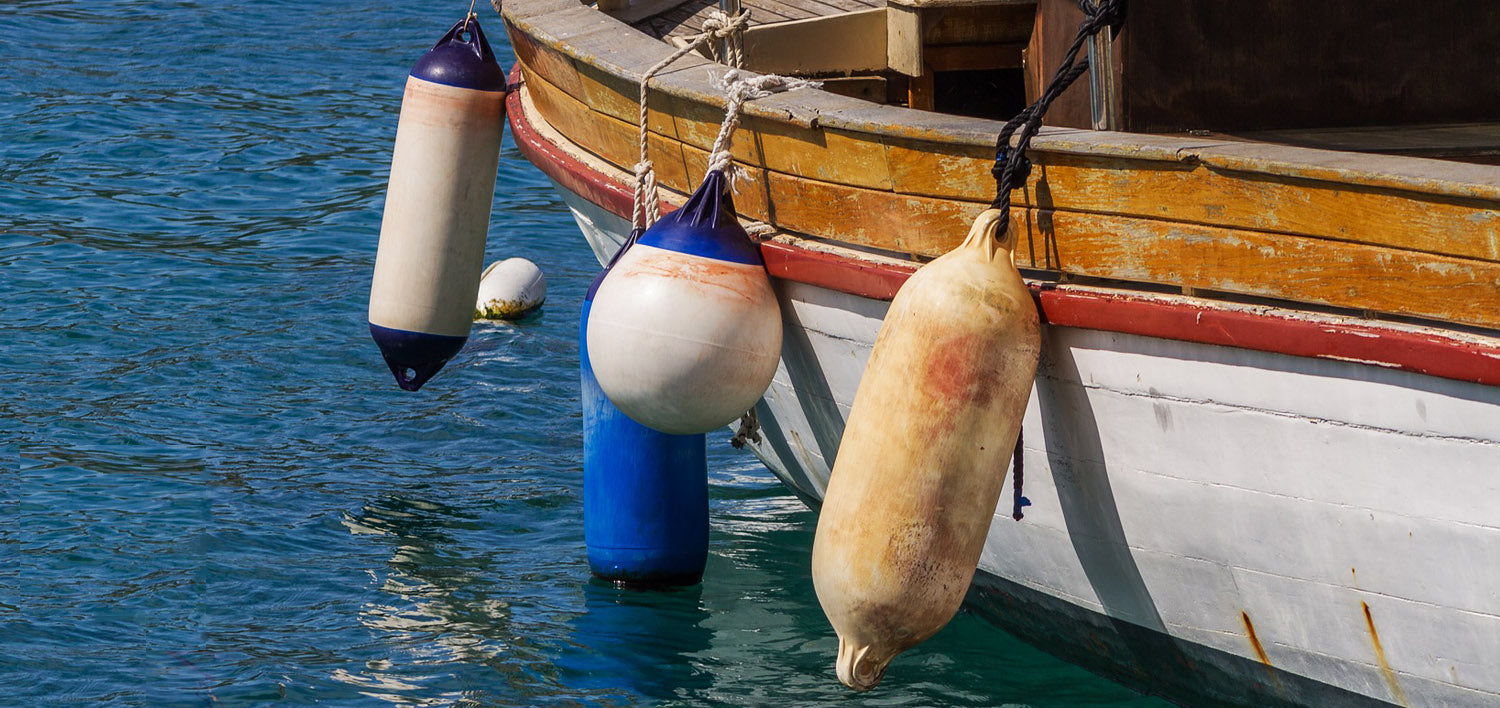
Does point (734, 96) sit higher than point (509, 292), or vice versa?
point (734, 96)

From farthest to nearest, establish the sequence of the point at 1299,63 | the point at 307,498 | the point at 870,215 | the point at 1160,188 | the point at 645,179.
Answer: the point at 307,498 < the point at 645,179 < the point at 1299,63 < the point at 870,215 < the point at 1160,188

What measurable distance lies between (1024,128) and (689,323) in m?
0.95

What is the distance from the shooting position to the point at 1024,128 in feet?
10.9

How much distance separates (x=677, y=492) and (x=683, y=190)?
34.9 inches

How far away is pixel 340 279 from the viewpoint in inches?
391

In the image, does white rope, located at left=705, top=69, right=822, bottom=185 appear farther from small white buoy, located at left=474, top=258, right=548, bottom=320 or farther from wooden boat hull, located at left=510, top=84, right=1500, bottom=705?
small white buoy, located at left=474, top=258, right=548, bottom=320

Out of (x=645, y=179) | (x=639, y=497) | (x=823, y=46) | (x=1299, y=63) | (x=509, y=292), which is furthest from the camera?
(x=509, y=292)

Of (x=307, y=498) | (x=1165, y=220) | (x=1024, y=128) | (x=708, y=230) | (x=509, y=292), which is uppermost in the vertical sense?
(x=1024, y=128)

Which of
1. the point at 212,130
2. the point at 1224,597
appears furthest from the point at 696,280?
the point at 212,130

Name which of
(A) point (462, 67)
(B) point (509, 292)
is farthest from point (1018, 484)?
(B) point (509, 292)

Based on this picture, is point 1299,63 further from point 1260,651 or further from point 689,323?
point 689,323

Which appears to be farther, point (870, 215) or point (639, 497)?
point (639, 497)

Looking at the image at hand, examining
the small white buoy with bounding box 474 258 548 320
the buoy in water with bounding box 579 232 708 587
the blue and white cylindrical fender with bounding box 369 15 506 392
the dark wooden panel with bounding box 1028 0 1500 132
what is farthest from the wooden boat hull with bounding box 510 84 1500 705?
the small white buoy with bounding box 474 258 548 320

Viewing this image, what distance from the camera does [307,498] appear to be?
20.6 ft
